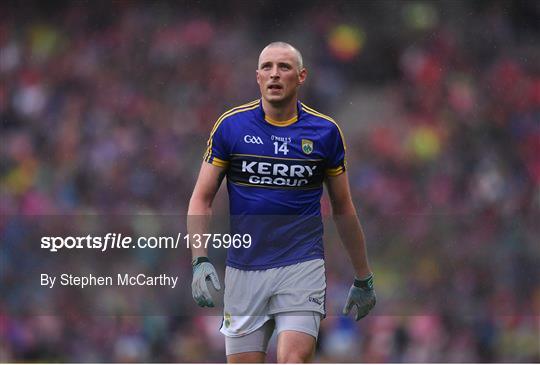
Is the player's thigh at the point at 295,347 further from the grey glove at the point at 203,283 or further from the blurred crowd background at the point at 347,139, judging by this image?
the blurred crowd background at the point at 347,139

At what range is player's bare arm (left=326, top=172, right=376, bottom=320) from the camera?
5.66 m

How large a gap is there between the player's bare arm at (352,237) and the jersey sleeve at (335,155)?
32mm

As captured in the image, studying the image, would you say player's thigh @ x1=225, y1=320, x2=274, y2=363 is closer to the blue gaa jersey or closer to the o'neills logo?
the blue gaa jersey

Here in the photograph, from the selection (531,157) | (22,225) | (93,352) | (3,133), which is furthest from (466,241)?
(3,133)

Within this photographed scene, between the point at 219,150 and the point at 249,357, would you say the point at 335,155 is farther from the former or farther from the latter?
the point at 249,357

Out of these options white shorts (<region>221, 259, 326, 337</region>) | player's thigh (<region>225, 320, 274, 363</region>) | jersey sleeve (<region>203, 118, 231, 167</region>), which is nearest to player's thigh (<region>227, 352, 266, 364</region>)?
player's thigh (<region>225, 320, 274, 363</region>)

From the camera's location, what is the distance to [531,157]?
11586 millimetres

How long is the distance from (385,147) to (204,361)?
3405 mm

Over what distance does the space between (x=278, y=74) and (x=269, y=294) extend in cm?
115

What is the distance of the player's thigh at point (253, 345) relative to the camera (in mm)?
5457

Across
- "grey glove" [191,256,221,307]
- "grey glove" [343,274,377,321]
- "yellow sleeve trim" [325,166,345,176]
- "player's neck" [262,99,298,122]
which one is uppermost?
"player's neck" [262,99,298,122]

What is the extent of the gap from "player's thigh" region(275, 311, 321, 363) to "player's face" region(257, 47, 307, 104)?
1.15 metres

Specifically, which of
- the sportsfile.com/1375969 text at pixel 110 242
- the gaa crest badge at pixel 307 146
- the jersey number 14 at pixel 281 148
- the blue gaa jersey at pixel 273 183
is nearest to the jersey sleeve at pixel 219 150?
the blue gaa jersey at pixel 273 183

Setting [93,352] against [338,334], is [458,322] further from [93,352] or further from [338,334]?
[93,352]
